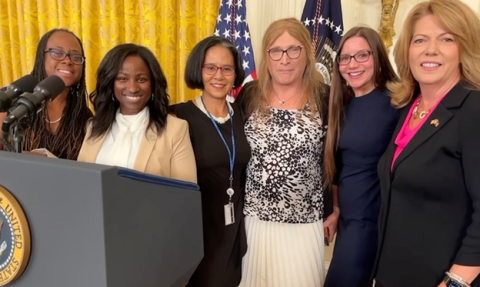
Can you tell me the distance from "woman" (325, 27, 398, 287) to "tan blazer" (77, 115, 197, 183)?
0.76 meters

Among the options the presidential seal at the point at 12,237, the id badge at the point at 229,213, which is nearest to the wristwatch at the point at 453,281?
the id badge at the point at 229,213

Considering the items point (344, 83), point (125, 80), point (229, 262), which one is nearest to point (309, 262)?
point (229, 262)

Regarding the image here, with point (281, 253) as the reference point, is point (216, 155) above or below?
above

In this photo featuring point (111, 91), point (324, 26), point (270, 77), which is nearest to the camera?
point (111, 91)

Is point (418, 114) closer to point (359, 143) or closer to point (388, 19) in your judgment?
point (359, 143)

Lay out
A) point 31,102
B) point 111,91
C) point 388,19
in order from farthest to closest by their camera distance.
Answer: point 388,19 → point 111,91 → point 31,102

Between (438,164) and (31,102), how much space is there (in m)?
1.23

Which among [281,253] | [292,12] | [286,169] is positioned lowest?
[281,253]

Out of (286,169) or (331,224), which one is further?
(331,224)

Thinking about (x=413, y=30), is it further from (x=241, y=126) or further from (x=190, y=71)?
(x=190, y=71)

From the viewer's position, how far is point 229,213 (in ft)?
5.98

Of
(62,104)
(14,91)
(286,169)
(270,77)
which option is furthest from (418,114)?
(62,104)

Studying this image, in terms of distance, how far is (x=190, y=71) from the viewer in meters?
1.84

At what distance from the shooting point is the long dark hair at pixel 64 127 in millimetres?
1730
